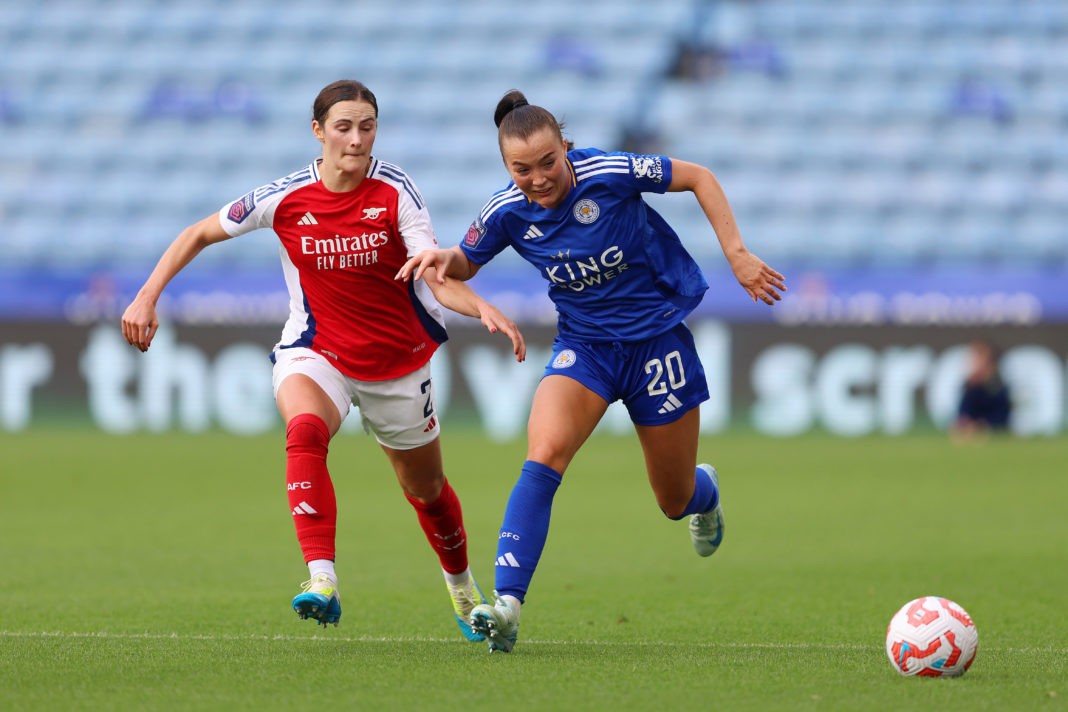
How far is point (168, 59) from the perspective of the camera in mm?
24891

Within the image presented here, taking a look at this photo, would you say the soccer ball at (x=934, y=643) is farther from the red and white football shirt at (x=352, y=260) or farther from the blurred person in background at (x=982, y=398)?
the blurred person in background at (x=982, y=398)

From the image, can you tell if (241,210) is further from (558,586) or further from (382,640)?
(558,586)

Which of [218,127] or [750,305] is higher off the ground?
[218,127]

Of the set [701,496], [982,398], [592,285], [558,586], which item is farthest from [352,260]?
[982,398]

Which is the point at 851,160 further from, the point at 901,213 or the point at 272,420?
the point at 272,420

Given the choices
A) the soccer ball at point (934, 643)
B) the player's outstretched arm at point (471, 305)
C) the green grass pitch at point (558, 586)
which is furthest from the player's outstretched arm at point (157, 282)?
the soccer ball at point (934, 643)

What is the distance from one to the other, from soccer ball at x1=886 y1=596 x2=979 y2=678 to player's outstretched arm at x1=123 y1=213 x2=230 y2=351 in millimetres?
2964

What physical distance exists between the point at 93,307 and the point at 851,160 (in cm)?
1071

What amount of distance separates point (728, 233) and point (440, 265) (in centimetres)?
113

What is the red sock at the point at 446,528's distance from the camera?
21.8ft

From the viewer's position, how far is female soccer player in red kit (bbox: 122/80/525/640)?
612 cm

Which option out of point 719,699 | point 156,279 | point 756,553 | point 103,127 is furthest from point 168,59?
point 719,699

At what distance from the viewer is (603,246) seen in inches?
242

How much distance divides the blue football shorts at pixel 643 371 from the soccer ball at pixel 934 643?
1.48 meters
